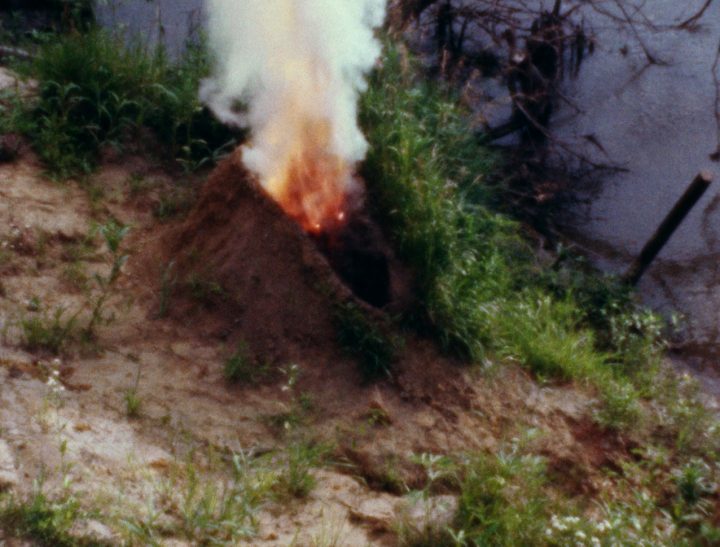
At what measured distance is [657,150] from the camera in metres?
8.83

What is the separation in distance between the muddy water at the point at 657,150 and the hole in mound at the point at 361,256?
114 inches

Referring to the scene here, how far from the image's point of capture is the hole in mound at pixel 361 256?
194 inches

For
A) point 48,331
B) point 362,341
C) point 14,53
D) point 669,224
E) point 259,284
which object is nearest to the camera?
point 48,331

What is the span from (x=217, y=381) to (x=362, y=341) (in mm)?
775

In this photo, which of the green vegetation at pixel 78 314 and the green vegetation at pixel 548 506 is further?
the green vegetation at pixel 78 314

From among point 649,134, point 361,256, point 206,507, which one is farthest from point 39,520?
point 649,134

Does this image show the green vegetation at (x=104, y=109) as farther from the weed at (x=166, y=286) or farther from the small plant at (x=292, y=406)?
the small plant at (x=292, y=406)

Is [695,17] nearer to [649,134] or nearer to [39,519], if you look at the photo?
[649,134]

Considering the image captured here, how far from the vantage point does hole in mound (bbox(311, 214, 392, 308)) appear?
4.92 metres

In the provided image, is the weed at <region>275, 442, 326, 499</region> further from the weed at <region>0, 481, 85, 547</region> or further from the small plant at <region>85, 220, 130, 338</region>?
the small plant at <region>85, 220, 130, 338</region>

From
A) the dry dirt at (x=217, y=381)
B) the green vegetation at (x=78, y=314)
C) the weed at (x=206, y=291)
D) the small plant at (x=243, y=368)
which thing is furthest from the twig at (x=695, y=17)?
the green vegetation at (x=78, y=314)

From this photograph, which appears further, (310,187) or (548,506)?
(310,187)

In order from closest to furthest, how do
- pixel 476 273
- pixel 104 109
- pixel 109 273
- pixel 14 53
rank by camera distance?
pixel 109 273
pixel 476 273
pixel 104 109
pixel 14 53

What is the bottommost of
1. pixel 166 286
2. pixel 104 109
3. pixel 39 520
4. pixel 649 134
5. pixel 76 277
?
pixel 39 520
